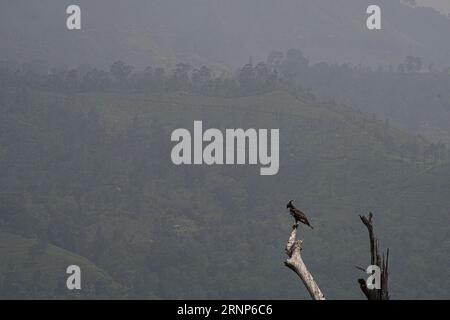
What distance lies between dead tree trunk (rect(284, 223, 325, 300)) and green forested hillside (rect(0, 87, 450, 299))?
6871cm

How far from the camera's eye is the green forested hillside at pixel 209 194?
265 feet

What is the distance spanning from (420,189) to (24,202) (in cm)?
4206

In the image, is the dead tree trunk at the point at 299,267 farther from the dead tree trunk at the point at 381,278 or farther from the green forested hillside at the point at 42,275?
the green forested hillside at the point at 42,275

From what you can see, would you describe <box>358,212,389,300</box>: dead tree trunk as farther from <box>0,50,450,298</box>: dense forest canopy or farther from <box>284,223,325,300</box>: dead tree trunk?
<box>0,50,450,298</box>: dense forest canopy

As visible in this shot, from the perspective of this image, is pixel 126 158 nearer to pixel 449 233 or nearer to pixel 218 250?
pixel 218 250

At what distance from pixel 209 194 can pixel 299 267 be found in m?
99.1

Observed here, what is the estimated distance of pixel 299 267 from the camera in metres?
3.72

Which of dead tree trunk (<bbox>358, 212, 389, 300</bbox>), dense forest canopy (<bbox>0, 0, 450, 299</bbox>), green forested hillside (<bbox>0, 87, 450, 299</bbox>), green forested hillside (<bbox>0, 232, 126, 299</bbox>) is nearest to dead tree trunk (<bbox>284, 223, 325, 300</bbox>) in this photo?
dead tree trunk (<bbox>358, 212, 389, 300</bbox>)

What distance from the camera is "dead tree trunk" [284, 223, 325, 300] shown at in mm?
3578

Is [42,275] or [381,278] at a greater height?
[381,278]

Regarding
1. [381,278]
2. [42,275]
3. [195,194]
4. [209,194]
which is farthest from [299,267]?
[209,194]

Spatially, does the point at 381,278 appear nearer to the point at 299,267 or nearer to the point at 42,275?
the point at 299,267

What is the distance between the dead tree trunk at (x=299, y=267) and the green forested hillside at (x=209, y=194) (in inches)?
2705

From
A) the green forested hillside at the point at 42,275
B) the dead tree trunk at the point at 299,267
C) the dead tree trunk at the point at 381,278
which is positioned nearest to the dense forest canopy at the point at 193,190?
the green forested hillside at the point at 42,275
